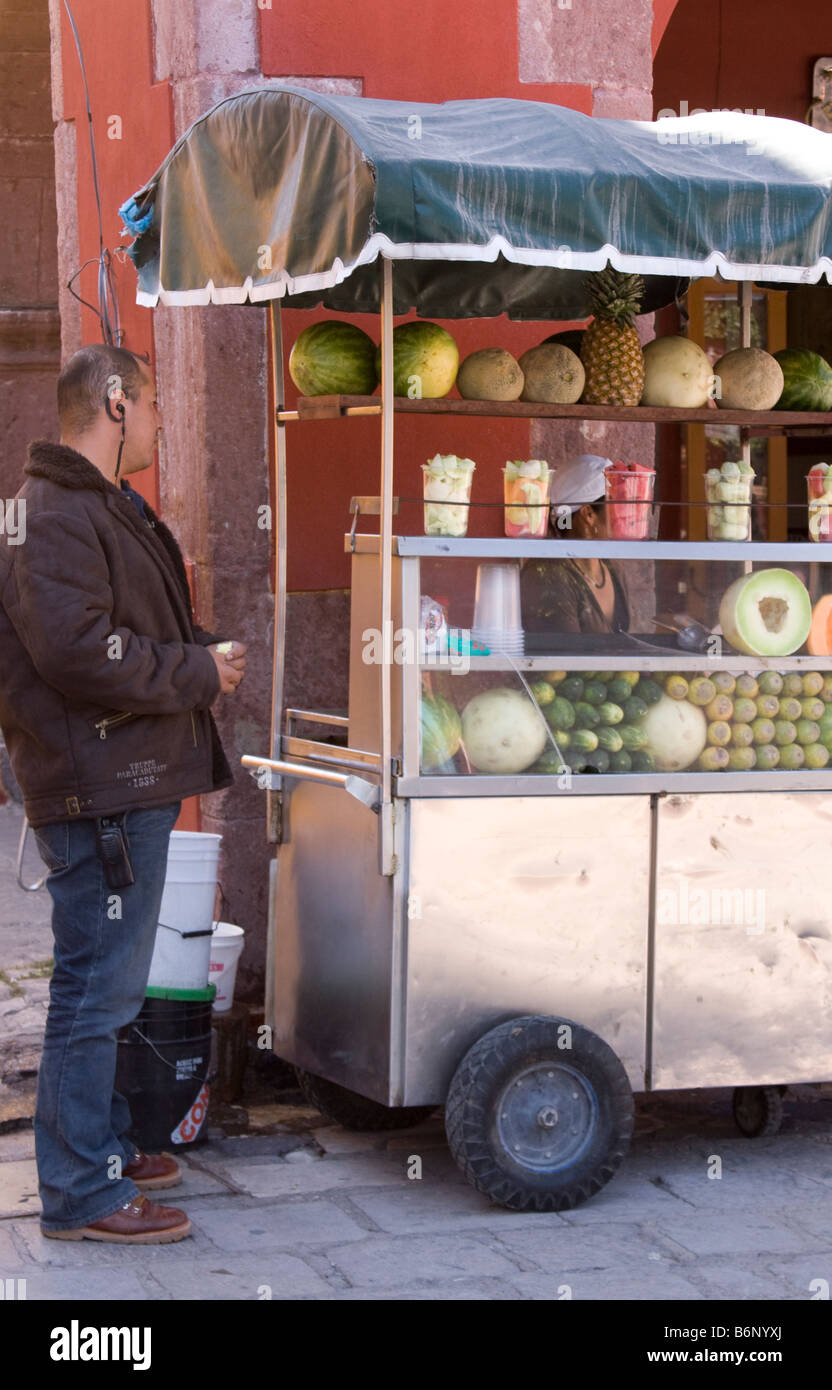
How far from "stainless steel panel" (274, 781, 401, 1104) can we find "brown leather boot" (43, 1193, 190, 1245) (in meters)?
0.59

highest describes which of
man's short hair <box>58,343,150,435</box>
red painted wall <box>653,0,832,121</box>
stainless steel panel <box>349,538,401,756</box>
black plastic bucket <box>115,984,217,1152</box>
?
red painted wall <box>653,0,832,121</box>

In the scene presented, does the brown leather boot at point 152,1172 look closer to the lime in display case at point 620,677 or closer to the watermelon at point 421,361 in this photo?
the lime in display case at point 620,677

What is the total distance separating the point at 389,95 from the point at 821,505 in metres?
2.07

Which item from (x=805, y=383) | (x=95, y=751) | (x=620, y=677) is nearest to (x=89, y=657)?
(x=95, y=751)

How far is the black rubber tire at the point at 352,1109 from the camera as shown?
4816 millimetres

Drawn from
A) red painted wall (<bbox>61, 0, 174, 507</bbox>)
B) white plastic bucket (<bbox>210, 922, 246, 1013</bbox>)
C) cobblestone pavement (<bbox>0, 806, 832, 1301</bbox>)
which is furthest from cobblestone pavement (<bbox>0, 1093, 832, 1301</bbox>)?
red painted wall (<bbox>61, 0, 174, 507</bbox>)

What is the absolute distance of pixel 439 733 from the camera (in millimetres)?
4289

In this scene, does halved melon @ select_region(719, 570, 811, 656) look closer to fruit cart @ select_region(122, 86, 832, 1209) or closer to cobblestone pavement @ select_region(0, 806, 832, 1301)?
fruit cart @ select_region(122, 86, 832, 1209)

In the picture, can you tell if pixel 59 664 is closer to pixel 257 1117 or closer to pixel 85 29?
pixel 257 1117

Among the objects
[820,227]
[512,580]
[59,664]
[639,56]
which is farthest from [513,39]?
[59,664]

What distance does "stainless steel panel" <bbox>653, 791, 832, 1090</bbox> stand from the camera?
14.5 ft

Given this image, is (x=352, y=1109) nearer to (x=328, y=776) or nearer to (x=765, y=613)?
(x=328, y=776)

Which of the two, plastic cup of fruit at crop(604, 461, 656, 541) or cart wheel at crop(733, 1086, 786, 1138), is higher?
plastic cup of fruit at crop(604, 461, 656, 541)

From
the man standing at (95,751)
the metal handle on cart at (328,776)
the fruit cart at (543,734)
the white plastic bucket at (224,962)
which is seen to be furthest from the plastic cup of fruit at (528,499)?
the white plastic bucket at (224,962)
